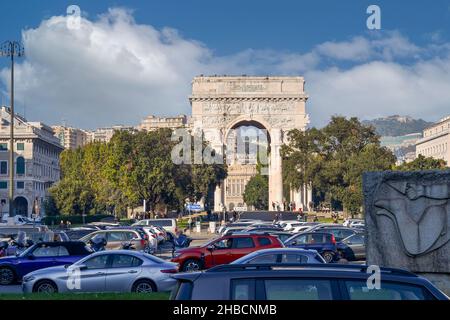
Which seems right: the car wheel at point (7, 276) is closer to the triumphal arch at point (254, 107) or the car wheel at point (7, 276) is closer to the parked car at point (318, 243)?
the parked car at point (318, 243)

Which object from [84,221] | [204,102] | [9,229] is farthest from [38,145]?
[9,229]

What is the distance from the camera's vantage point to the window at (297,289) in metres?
6.78

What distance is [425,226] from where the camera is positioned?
1514 centimetres

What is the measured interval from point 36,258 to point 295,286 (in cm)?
1543

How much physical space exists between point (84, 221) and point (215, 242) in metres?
45.0

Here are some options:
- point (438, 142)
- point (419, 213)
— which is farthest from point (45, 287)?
point (438, 142)

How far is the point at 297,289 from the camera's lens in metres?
6.82

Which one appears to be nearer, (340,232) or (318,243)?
(318,243)

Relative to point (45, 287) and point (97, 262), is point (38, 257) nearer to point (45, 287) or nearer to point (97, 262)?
point (45, 287)

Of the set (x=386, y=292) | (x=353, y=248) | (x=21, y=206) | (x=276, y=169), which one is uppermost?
(x=276, y=169)

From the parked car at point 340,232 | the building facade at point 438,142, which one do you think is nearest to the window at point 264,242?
the parked car at point 340,232

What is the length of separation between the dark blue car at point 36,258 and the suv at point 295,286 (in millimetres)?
14523

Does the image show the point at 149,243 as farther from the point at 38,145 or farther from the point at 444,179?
the point at 38,145

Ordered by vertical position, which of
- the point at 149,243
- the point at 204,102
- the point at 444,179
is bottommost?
the point at 149,243
